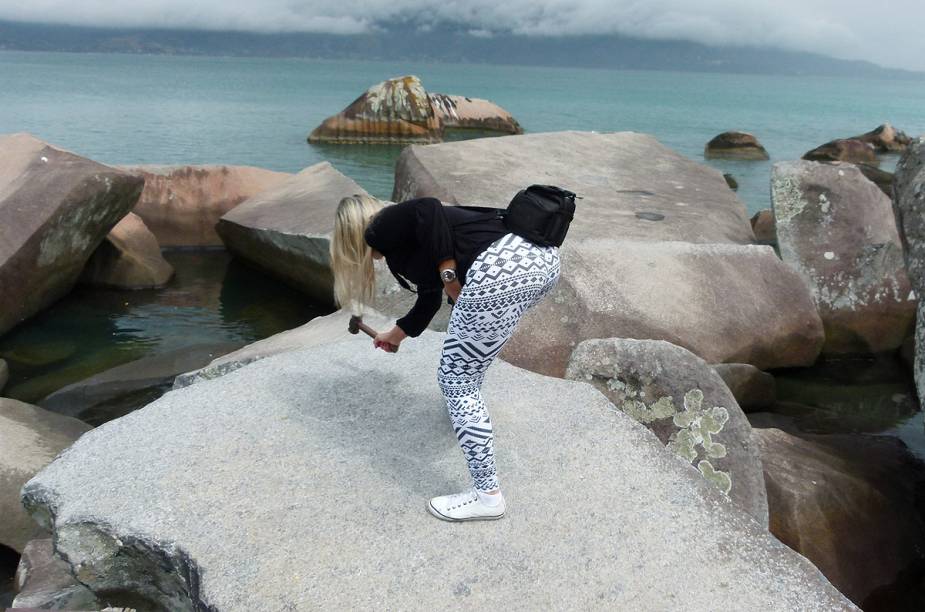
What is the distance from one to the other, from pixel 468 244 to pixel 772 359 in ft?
16.8

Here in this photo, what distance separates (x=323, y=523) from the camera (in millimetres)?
3652

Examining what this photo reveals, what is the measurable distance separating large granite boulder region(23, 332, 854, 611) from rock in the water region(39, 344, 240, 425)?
10.3 ft

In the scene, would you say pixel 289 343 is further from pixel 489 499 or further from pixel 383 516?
pixel 489 499

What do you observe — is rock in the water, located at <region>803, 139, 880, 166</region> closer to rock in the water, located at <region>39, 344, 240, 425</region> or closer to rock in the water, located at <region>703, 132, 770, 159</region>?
rock in the water, located at <region>703, 132, 770, 159</region>

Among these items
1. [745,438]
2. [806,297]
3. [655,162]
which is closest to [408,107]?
[655,162]

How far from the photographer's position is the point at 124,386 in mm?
7895

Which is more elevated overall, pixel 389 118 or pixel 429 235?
pixel 429 235

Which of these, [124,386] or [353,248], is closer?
[353,248]

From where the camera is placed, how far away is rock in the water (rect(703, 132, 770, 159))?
2823cm

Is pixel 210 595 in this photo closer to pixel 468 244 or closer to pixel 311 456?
pixel 311 456

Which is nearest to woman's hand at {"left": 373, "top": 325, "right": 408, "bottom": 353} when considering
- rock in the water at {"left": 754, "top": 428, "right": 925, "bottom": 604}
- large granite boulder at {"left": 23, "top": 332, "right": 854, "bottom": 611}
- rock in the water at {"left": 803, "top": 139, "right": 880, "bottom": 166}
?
large granite boulder at {"left": 23, "top": 332, "right": 854, "bottom": 611}

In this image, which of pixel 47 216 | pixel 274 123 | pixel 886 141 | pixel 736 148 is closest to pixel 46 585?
pixel 47 216

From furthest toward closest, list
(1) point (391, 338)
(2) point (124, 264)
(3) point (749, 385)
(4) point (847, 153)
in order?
(4) point (847, 153) < (2) point (124, 264) < (3) point (749, 385) < (1) point (391, 338)

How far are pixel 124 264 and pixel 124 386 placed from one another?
3207mm
